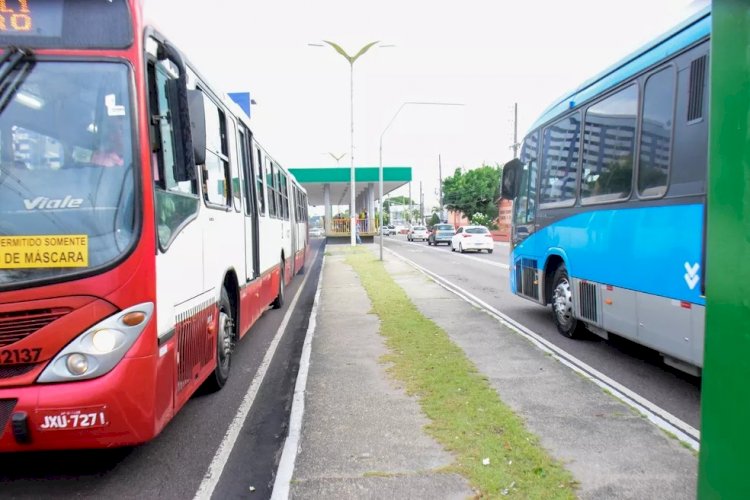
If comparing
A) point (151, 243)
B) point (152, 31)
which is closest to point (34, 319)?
point (151, 243)

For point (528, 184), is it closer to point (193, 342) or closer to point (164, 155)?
point (193, 342)

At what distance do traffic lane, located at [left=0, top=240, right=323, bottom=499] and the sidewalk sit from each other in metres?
0.56

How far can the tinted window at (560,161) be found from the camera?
7629 mm

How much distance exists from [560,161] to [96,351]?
259 inches

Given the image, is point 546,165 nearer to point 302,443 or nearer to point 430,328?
point 430,328

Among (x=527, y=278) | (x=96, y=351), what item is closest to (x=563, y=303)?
(x=527, y=278)

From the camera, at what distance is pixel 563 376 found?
602 cm

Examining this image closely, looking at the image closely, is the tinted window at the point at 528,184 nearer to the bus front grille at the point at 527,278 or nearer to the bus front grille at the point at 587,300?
the bus front grille at the point at 527,278

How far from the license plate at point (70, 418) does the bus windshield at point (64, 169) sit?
2.44 ft

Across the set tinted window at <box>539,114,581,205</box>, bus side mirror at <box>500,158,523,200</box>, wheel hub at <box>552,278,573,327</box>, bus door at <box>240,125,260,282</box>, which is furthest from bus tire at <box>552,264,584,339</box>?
bus door at <box>240,125,260,282</box>

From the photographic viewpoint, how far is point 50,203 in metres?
3.40

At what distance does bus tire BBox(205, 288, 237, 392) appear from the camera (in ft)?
18.5

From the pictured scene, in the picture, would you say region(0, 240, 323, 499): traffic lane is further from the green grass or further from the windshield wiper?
the windshield wiper

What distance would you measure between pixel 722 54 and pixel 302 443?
143 inches
